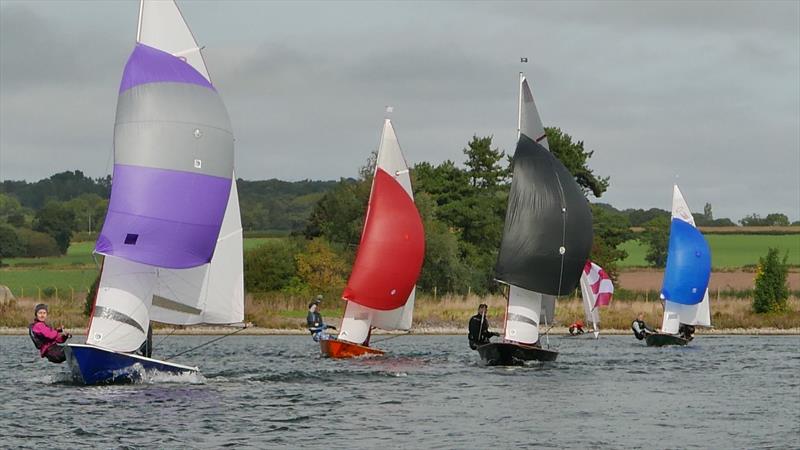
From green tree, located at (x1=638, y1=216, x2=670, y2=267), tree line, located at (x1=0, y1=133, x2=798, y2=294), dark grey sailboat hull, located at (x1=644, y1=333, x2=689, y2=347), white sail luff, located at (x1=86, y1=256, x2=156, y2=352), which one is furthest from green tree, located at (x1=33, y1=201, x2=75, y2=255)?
white sail luff, located at (x1=86, y1=256, x2=156, y2=352)

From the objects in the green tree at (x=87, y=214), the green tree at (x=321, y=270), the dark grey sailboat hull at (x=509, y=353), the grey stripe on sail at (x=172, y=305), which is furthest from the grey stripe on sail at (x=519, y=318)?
the green tree at (x=87, y=214)

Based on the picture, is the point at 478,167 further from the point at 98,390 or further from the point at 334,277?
the point at 98,390

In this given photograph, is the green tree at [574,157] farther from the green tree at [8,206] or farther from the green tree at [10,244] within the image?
the green tree at [8,206]

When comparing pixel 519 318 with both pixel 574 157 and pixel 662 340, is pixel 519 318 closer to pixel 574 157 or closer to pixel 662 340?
pixel 662 340

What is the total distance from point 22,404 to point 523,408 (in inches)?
465

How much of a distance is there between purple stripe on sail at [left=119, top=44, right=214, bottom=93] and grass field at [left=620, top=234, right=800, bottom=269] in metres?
88.4

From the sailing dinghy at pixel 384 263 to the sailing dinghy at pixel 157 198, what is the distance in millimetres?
12658

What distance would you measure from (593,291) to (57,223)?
85.5 m

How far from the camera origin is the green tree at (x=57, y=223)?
137000mm

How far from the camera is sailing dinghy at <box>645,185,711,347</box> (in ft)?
214

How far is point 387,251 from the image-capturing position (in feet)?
159

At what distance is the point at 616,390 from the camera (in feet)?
127

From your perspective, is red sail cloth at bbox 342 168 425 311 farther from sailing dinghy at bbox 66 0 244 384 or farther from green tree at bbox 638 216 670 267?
green tree at bbox 638 216 670 267

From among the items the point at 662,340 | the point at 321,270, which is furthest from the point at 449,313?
the point at 662,340
